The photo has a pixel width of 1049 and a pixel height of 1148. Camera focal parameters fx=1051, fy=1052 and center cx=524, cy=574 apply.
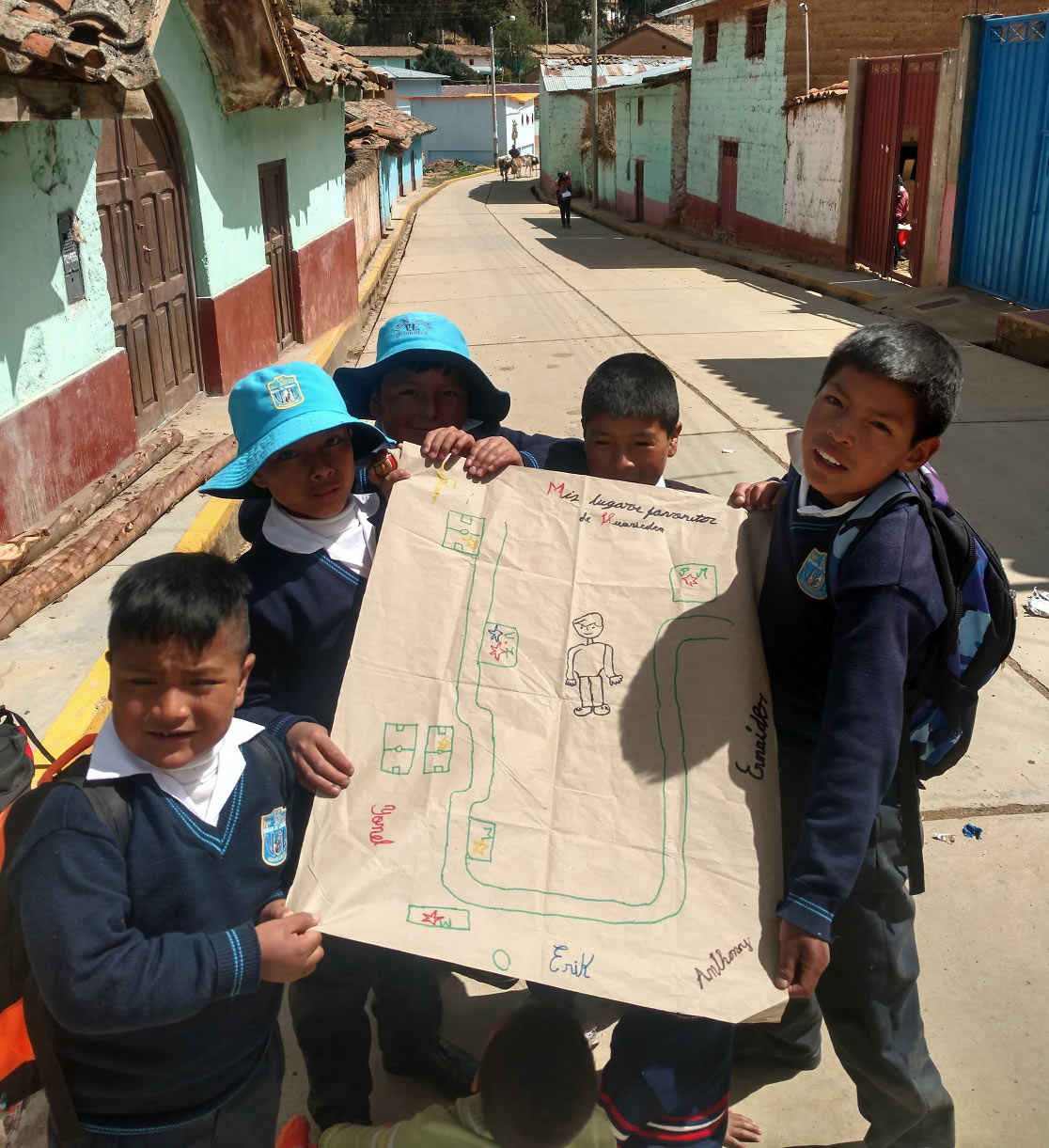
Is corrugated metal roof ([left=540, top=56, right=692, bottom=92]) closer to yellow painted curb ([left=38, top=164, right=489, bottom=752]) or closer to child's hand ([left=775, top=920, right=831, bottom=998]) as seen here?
yellow painted curb ([left=38, top=164, right=489, bottom=752])

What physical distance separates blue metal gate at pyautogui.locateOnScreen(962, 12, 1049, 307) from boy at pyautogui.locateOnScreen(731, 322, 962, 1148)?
12187mm

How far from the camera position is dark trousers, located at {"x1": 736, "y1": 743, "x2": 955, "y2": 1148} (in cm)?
184

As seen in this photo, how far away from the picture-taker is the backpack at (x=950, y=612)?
5.50 feet

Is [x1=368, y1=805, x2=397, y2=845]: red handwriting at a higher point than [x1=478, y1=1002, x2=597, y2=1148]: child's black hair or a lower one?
higher

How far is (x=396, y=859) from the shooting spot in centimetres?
170

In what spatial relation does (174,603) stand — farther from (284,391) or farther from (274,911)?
(284,391)

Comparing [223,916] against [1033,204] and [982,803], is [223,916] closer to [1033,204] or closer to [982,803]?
[982,803]

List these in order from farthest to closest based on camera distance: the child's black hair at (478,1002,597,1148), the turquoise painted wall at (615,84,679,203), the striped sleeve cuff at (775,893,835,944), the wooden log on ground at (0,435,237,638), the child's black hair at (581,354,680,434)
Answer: the turquoise painted wall at (615,84,679,203), the wooden log on ground at (0,435,237,638), the child's black hair at (581,354,680,434), the child's black hair at (478,1002,597,1148), the striped sleeve cuff at (775,893,835,944)

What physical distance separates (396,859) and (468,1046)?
41.6 inches

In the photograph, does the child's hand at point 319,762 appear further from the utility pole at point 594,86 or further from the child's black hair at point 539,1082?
the utility pole at point 594,86

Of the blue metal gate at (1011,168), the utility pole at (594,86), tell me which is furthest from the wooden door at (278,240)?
the utility pole at (594,86)

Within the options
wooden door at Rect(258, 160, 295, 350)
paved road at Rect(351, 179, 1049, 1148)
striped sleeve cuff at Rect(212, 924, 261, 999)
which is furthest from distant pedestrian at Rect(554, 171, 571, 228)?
striped sleeve cuff at Rect(212, 924, 261, 999)

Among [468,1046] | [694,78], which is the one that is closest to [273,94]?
[468,1046]

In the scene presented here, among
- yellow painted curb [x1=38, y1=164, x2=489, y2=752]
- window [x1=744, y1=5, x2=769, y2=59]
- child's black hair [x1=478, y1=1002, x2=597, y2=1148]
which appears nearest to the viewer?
child's black hair [x1=478, y1=1002, x2=597, y2=1148]
